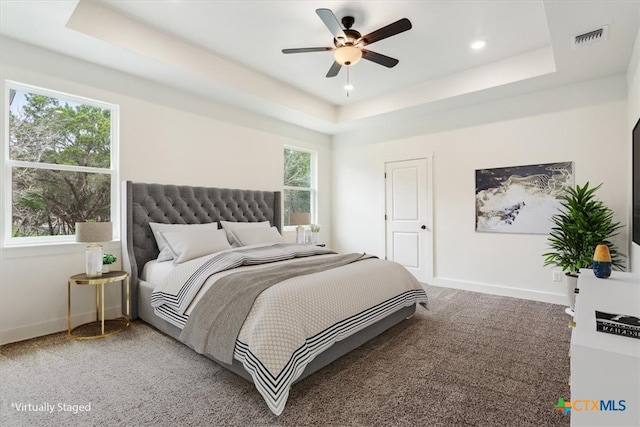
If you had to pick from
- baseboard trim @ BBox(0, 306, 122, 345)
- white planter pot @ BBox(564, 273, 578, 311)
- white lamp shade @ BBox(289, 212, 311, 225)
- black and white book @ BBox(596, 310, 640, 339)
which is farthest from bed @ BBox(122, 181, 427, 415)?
white planter pot @ BBox(564, 273, 578, 311)

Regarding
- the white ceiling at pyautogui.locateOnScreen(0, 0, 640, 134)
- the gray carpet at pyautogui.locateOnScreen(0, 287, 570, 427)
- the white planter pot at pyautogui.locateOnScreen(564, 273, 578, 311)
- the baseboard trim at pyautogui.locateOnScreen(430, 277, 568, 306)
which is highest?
the white ceiling at pyautogui.locateOnScreen(0, 0, 640, 134)

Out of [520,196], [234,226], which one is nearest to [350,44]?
[234,226]

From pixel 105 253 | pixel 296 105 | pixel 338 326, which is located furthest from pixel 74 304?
pixel 296 105

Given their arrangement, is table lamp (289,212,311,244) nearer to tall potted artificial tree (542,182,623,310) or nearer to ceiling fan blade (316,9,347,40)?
ceiling fan blade (316,9,347,40)

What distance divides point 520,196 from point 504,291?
4.35 ft

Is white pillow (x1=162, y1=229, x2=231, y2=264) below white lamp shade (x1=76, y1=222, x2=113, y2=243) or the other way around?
below

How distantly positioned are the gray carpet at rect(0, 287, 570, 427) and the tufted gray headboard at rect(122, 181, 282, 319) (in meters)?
0.82

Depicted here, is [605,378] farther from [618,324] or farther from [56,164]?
[56,164]

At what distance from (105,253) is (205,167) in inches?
63.2

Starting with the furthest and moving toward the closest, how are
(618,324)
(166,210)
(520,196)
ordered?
1. (520,196)
2. (166,210)
3. (618,324)

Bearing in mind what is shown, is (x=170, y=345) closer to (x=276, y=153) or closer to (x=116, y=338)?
(x=116, y=338)

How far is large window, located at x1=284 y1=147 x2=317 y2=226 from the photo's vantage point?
563 centimetres

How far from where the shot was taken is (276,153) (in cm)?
534

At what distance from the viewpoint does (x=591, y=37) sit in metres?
2.78
